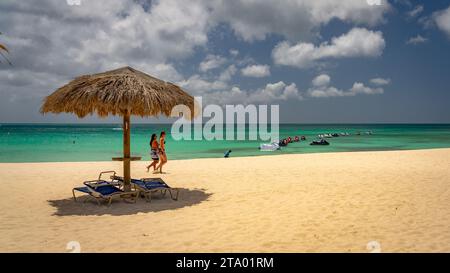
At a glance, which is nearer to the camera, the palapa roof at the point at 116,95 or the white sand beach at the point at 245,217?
the white sand beach at the point at 245,217

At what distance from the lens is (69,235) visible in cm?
502

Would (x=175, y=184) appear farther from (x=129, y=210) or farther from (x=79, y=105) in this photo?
(x=79, y=105)

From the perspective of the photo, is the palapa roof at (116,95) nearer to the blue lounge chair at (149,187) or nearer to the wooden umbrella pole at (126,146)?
the wooden umbrella pole at (126,146)

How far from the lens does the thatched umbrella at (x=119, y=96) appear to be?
6335mm

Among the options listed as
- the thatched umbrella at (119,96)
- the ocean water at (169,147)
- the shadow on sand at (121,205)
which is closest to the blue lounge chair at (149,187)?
the shadow on sand at (121,205)

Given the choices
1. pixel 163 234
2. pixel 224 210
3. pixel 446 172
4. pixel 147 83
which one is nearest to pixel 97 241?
pixel 163 234

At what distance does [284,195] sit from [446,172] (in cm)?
664

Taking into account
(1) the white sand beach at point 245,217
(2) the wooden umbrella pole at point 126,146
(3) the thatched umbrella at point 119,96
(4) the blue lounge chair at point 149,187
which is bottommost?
(1) the white sand beach at point 245,217

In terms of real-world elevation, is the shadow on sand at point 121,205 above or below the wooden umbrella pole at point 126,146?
below

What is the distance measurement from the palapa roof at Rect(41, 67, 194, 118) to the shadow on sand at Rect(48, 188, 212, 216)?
1829mm

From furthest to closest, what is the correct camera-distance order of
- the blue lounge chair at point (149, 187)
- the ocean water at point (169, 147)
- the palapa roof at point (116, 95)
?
the ocean water at point (169, 147)
the blue lounge chair at point (149, 187)
the palapa roof at point (116, 95)

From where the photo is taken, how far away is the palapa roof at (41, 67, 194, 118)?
6332 mm

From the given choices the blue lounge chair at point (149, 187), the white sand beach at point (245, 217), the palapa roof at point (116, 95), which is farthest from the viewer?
the blue lounge chair at point (149, 187)

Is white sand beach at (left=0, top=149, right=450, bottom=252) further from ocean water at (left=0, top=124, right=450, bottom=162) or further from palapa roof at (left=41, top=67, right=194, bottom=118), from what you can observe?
ocean water at (left=0, top=124, right=450, bottom=162)
